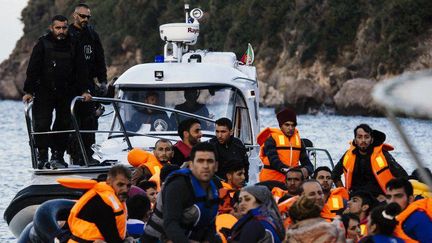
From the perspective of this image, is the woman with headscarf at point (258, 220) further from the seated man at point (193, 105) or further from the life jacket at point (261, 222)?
the seated man at point (193, 105)

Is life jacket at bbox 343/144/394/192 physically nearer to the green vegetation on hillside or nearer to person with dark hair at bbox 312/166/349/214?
person with dark hair at bbox 312/166/349/214

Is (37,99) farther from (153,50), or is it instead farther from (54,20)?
(153,50)

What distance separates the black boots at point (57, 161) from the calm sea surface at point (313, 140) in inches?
173

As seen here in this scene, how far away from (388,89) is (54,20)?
8801 millimetres

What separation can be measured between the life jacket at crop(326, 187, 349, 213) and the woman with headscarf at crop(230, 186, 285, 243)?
3.48m

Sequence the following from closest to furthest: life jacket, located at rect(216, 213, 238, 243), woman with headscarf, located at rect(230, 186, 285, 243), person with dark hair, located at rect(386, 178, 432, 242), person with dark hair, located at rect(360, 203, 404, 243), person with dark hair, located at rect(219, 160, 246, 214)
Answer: person with dark hair, located at rect(360, 203, 404, 243) → woman with headscarf, located at rect(230, 186, 285, 243) → person with dark hair, located at rect(386, 178, 432, 242) → life jacket, located at rect(216, 213, 238, 243) → person with dark hair, located at rect(219, 160, 246, 214)

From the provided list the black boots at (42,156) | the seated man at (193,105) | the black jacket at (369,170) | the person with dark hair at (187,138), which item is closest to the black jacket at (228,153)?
the person with dark hair at (187,138)

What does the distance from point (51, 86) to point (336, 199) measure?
3.63 m

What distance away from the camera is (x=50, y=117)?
1400 cm

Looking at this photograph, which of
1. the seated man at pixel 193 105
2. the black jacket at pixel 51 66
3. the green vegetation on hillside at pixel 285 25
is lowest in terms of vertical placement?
the green vegetation on hillside at pixel 285 25

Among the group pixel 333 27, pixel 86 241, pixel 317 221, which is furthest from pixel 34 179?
pixel 333 27

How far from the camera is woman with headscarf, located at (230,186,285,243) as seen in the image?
861 cm

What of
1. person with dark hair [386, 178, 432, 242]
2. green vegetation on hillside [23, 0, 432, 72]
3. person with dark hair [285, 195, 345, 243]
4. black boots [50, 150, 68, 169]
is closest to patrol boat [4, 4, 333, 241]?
black boots [50, 150, 68, 169]

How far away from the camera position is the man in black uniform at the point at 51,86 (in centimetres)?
1366
